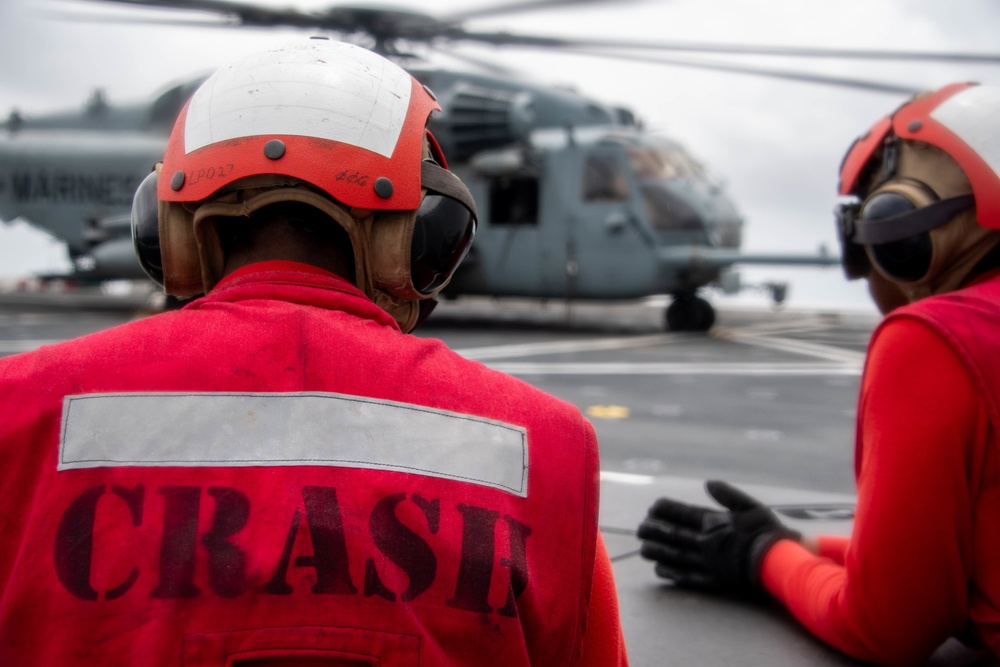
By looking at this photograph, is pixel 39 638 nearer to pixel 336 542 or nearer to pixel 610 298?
pixel 336 542

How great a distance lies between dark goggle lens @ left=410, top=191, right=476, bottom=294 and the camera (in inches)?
46.5

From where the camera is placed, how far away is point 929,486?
128cm

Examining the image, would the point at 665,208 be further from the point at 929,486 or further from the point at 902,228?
the point at 929,486

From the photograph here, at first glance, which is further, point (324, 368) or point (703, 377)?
point (703, 377)

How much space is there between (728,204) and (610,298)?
1930 mm

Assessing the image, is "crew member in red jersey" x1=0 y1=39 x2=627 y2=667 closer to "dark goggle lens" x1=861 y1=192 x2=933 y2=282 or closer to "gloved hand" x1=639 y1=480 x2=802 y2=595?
"gloved hand" x1=639 y1=480 x2=802 y2=595

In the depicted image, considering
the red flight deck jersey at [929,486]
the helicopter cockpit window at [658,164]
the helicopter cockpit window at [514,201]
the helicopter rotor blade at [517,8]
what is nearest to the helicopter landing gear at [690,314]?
the helicopter cockpit window at [658,164]

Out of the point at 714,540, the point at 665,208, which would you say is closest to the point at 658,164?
the point at 665,208

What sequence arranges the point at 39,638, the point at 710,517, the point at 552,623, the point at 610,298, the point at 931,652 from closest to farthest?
the point at 39,638, the point at 552,623, the point at 931,652, the point at 710,517, the point at 610,298

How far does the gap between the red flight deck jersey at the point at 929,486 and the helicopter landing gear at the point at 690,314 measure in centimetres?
955

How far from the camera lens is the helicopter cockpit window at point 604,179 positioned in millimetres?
10180

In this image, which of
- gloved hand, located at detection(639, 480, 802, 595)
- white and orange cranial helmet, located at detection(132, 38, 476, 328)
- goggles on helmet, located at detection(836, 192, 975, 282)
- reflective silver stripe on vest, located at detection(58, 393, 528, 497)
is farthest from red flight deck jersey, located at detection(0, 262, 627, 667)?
goggles on helmet, located at detection(836, 192, 975, 282)

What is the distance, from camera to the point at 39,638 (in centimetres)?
80

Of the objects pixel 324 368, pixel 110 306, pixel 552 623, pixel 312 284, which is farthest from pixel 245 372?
pixel 110 306
